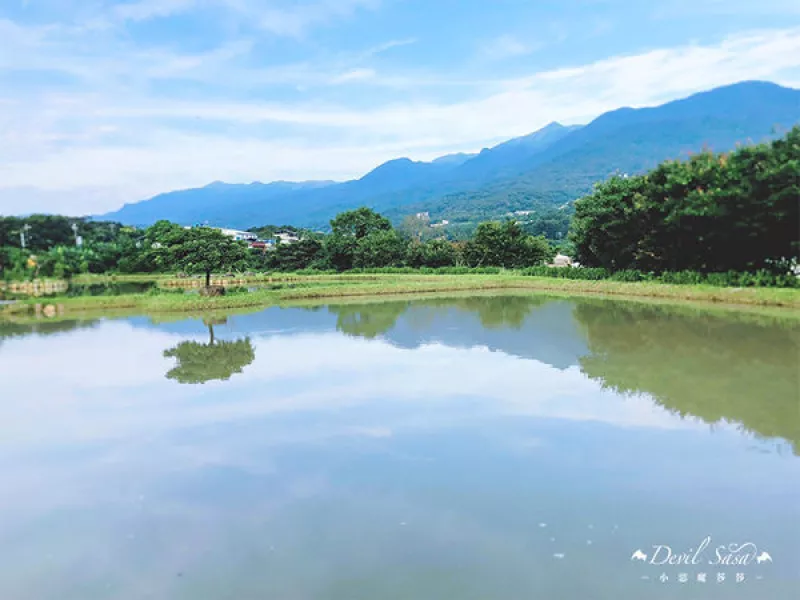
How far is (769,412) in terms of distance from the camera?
7047 mm

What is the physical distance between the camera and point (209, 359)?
39.2ft

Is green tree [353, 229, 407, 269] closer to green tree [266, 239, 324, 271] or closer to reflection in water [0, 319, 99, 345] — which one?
green tree [266, 239, 324, 271]

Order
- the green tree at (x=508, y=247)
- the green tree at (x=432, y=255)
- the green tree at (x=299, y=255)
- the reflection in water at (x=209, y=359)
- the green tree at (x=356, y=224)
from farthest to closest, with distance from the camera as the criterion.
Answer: the green tree at (x=356, y=224)
the green tree at (x=299, y=255)
the green tree at (x=432, y=255)
the green tree at (x=508, y=247)
the reflection in water at (x=209, y=359)

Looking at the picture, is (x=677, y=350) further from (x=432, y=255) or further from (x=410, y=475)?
(x=432, y=255)

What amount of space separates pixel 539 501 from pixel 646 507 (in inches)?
32.1

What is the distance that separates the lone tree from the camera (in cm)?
2311

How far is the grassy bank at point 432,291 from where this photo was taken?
709 inches

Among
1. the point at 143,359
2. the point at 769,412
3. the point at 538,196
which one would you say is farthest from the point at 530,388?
the point at 538,196

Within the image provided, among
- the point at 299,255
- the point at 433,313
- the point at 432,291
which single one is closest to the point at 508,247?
the point at 432,291

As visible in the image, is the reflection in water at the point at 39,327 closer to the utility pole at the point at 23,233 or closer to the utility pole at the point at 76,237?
the utility pole at the point at 23,233

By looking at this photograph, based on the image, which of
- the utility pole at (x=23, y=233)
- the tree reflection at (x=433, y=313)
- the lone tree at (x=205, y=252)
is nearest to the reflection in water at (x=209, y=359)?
the tree reflection at (x=433, y=313)

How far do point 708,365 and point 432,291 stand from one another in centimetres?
1793

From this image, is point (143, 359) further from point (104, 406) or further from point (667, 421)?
point (667, 421)

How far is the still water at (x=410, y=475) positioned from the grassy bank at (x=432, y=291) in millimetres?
6818
